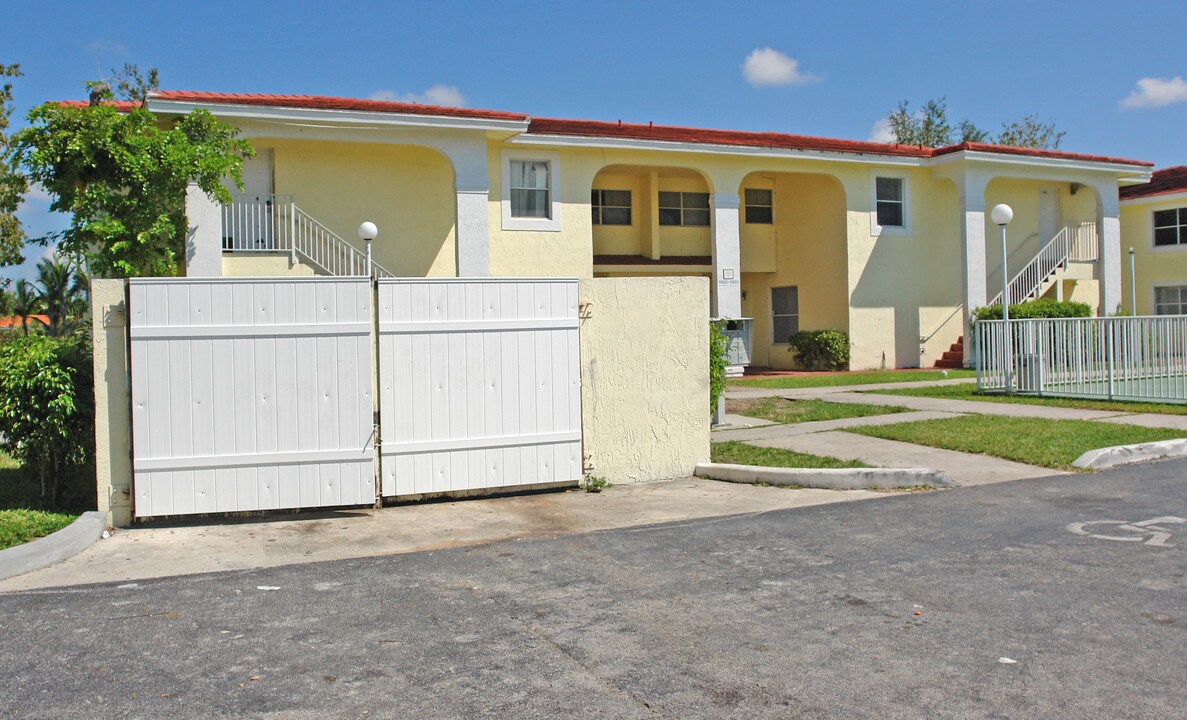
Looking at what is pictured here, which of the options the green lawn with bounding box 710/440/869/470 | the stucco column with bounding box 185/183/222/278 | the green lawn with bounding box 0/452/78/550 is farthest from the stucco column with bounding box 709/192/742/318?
the green lawn with bounding box 0/452/78/550

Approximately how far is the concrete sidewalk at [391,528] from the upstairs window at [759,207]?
1897 cm

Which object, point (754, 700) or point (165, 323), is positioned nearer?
point (754, 700)

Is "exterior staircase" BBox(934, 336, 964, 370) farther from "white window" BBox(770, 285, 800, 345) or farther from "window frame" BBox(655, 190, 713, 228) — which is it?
"window frame" BBox(655, 190, 713, 228)

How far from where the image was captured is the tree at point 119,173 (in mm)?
14172

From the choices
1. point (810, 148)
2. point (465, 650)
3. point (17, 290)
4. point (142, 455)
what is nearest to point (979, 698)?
point (465, 650)

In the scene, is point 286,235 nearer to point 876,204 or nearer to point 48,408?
point 48,408

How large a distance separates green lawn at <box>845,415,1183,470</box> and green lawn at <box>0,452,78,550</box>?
8.92 m

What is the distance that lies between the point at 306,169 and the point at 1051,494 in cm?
1584

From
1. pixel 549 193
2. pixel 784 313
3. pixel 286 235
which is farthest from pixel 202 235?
pixel 784 313

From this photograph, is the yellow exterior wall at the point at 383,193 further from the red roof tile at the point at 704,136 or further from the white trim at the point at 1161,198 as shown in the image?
the white trim at the point at 1161,198

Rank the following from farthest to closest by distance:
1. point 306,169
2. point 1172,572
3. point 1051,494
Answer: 1. point 306,169
2. point 1051,494
3. point 1172,572

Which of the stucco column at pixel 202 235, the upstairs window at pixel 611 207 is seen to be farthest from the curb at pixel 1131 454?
the upstairs window at pixel 611 207

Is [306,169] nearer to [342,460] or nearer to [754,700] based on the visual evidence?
[342,460]

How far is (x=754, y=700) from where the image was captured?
4.12m
